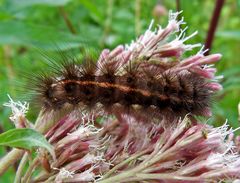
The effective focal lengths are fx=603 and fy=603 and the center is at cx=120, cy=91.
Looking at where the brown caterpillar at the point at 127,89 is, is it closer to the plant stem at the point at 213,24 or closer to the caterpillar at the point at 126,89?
the caterpillar at the point at 126,89

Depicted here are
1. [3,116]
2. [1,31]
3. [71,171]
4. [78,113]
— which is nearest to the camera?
[71,171]

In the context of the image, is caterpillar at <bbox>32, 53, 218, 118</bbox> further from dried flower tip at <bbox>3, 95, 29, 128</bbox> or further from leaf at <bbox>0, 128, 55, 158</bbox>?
leaf at <bbox>0, 128, 55, 158</bbox>

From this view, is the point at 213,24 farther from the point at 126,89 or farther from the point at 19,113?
the point at 19,113

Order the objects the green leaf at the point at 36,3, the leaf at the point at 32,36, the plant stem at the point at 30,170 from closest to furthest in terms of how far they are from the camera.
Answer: the plant stem at the point at 30,170 < the leaf at the point at 32,36 < the green leaf at the point at 36,3

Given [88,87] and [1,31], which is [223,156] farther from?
[1,31]

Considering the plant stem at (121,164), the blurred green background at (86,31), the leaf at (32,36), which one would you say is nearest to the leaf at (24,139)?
the plant stem at (121,164)

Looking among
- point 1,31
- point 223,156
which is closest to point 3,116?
point 1,31
